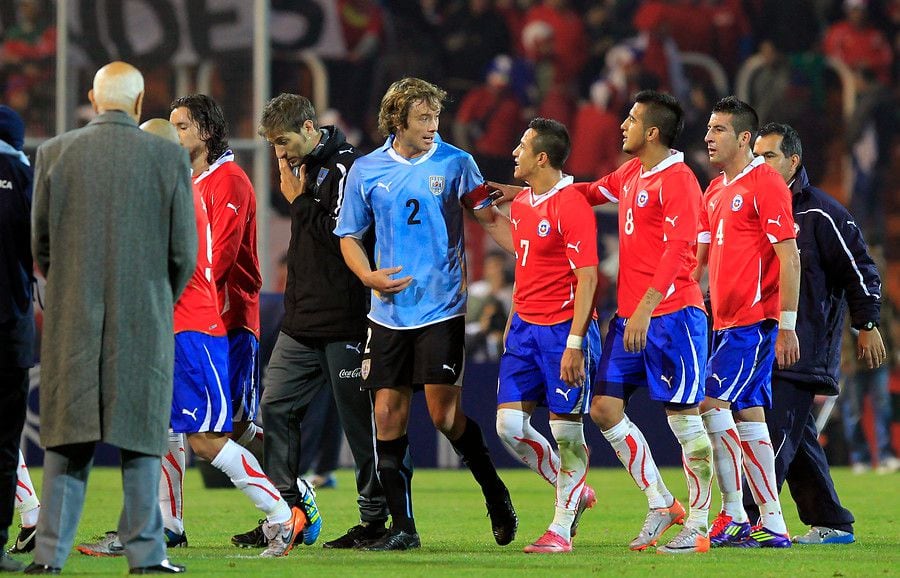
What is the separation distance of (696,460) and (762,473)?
60 centimetres

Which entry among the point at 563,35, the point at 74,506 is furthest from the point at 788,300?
the point at 563,35

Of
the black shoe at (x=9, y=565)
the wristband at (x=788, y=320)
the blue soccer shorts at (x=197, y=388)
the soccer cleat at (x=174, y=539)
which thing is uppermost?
the wristband at (x=788, y=320)

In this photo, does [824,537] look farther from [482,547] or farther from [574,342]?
[574,342]

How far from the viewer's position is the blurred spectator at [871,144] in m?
20.2

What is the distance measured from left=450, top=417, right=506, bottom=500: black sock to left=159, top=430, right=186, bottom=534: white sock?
4.33 ft

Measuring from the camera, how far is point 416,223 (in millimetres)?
6945

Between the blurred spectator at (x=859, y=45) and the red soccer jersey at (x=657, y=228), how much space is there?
14.4 m

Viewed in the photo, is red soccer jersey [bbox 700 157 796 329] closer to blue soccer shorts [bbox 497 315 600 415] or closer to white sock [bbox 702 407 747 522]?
white sock [bbox 702 407 747 522]

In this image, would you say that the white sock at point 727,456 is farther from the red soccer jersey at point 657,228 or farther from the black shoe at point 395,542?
the black shoe at point 395,542

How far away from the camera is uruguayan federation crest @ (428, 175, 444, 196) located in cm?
696

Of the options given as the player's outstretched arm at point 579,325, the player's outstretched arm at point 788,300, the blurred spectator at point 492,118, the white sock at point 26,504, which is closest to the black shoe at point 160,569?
the white sock at point 26,504

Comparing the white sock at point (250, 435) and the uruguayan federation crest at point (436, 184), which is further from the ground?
the uruguayan federation crest at point (436, 184)

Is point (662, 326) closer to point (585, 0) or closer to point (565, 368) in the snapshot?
point (565, 368)

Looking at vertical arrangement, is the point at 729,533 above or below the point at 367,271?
below
